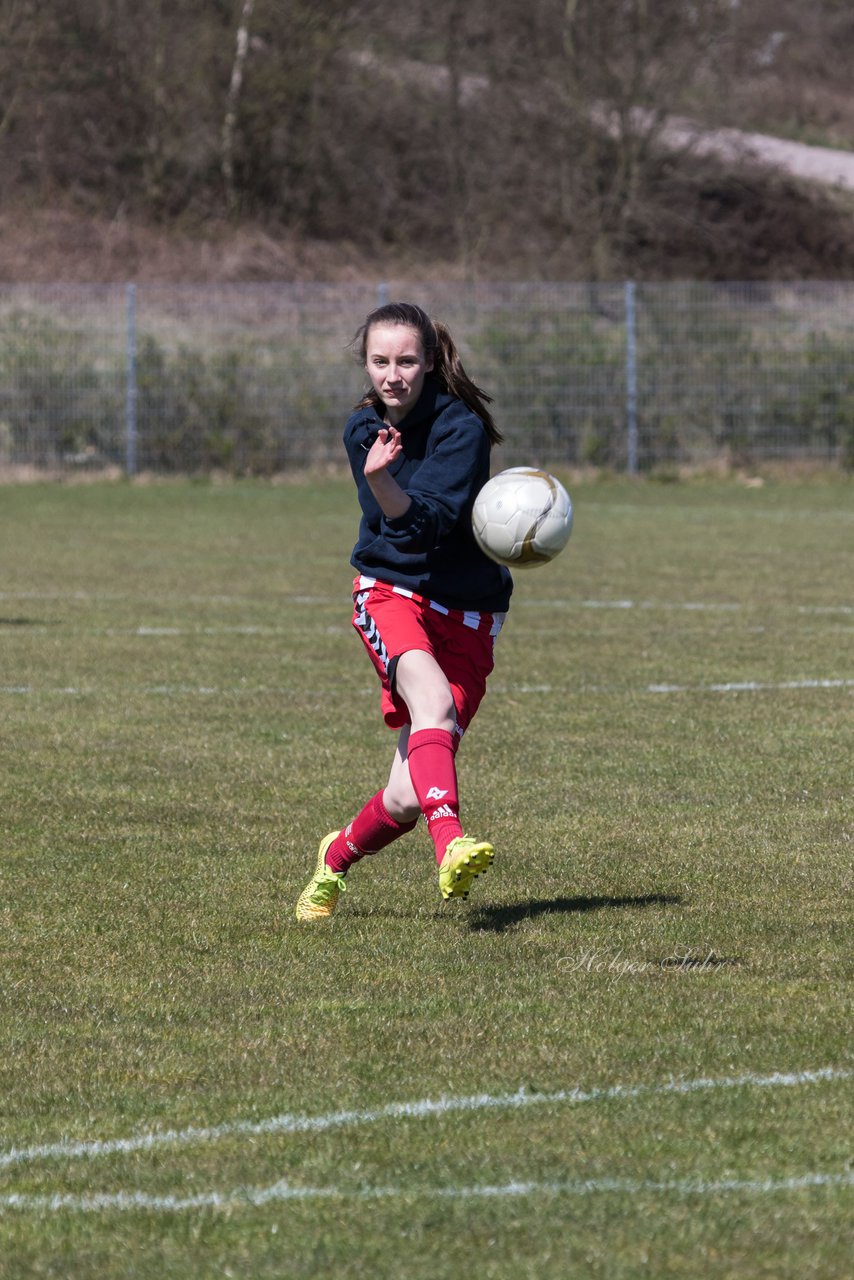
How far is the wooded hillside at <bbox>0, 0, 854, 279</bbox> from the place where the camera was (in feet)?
128

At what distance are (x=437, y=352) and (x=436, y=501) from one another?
470mm

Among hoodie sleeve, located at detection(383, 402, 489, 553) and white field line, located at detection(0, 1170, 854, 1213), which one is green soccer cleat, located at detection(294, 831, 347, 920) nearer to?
hoodie sleeve, located at detection(383, 402, 489, 553)

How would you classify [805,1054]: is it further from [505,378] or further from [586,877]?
[505,378]

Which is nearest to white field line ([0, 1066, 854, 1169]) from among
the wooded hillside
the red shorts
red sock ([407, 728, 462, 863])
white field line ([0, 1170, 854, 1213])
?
white field line ([0, 1170, 854, 1213])

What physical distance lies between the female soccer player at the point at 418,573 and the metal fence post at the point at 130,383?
2101cm

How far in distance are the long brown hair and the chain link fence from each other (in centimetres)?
2049

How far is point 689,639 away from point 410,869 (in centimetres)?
592

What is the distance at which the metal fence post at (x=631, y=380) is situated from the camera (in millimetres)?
26406

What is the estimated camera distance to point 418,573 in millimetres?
5543

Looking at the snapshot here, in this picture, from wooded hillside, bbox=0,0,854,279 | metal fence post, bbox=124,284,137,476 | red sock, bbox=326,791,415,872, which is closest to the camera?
red sock, bbox=326,791,415,872

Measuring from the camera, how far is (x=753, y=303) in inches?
1048

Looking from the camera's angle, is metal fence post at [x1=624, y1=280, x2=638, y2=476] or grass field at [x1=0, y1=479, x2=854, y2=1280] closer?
grass field at [x1=0, y1=479, x2=854, y2=1280]

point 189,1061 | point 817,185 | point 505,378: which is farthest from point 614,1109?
point 817,185

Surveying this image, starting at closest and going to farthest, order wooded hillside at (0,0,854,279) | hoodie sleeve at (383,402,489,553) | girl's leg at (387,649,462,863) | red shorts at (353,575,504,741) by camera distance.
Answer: girl's leg at (387,649,462,863)
hoodie sleeve at (383,402,489,553)
red shorts at (353,575,504,741)
wooded hillside at (0,0,854,279)
